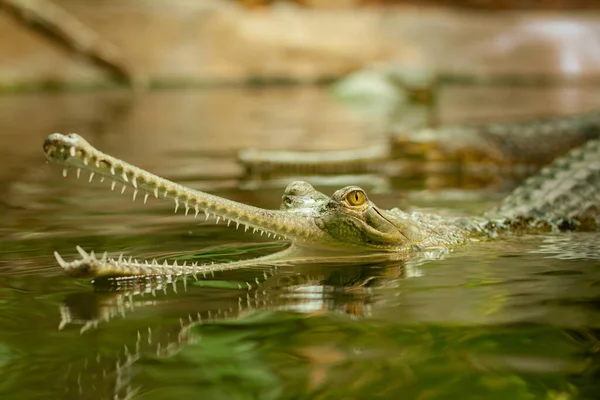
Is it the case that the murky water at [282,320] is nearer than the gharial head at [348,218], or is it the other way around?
the murky water at [282,320]

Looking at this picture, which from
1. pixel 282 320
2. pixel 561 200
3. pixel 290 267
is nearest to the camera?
pixel 282 320

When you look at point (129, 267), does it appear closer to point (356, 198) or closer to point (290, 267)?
point (290, 267)

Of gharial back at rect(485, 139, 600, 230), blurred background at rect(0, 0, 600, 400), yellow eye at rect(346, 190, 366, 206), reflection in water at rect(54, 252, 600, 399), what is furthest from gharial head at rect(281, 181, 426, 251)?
gharial back at rect(485, 139, 600, 230)

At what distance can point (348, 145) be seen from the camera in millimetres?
7789

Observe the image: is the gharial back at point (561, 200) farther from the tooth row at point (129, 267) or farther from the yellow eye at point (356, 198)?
the tooth row at point (129, 267)

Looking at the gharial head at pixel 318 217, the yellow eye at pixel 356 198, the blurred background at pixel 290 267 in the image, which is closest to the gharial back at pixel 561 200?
the blurred background at pixel 290 267

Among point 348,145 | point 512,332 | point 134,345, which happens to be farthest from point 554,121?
point 134,345

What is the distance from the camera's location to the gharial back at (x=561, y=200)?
3814mm

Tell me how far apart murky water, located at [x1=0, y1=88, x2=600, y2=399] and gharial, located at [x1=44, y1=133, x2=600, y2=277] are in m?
0.11

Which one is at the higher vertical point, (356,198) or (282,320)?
(356,198)

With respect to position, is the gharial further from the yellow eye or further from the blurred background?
the blurred background

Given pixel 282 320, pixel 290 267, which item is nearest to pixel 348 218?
pixel 290 267

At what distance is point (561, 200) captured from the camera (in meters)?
3.94

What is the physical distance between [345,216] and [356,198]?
0.09 meters
